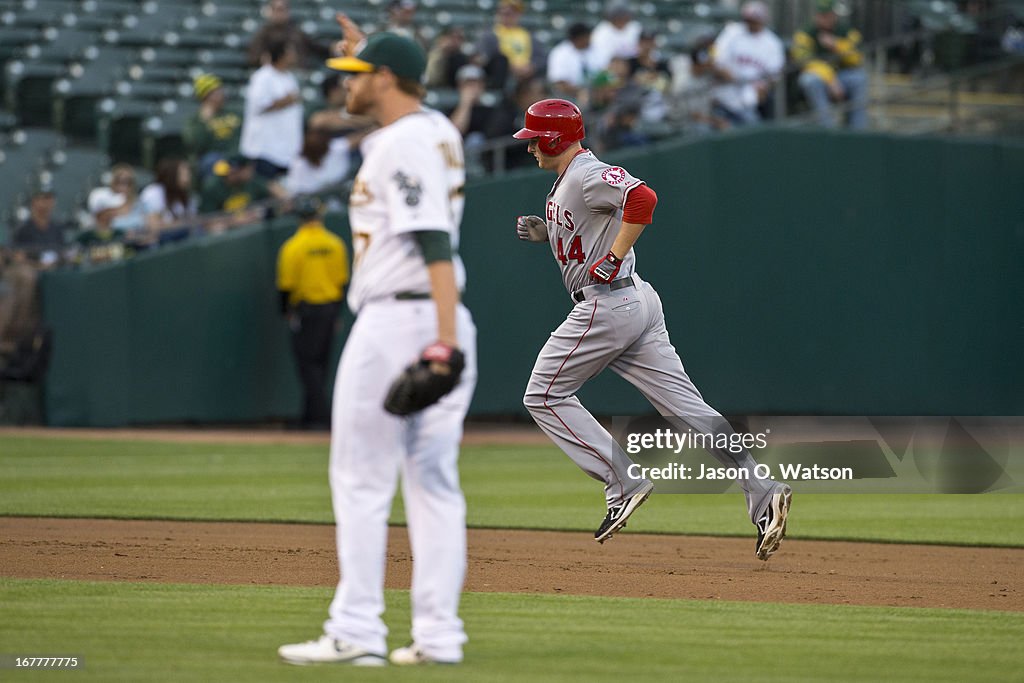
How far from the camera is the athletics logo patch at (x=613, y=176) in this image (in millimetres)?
7902

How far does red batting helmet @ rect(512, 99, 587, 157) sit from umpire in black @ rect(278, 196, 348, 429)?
8.57m

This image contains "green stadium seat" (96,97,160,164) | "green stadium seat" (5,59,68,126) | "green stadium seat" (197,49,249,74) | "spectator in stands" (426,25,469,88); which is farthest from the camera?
"green stadium seat" (197,49,249,74)

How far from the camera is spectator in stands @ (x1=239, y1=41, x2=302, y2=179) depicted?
16.6 metres

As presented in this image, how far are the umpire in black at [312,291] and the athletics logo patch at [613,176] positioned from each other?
881 cm

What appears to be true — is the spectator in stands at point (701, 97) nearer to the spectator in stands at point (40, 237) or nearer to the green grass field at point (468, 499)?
the green grass field at point (468, 499)

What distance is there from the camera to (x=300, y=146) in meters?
17.5

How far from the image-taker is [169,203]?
16875 millimetres

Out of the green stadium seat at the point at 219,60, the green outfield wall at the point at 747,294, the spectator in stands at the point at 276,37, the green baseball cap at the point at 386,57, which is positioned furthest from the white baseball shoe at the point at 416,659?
the green stadium seat at the point at 219,60

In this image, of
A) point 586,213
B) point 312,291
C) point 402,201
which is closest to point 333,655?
point 402,201

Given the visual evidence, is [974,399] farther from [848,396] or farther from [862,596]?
[862,596]

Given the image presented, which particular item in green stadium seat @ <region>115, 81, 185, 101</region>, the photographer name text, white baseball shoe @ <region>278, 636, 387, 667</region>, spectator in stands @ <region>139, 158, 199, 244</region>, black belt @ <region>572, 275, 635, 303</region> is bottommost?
the photographer name text

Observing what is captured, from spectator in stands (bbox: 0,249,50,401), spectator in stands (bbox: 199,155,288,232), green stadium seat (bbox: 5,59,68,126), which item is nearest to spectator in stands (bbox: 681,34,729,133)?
spectator in stands (bbox: 199,155,288,232)

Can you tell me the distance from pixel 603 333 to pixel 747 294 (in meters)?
9.87

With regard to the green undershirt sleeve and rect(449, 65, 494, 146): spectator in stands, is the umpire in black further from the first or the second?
the green undershirt sleeve
